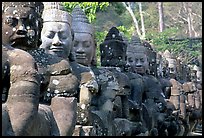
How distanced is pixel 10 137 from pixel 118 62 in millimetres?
2820

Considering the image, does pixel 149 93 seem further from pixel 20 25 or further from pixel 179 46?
pixel 179 46

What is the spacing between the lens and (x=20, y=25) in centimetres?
270

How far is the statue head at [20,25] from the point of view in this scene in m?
2.69

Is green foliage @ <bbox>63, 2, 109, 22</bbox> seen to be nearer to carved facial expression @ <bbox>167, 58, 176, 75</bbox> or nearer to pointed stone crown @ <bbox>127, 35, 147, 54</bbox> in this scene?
carved facial expression @ <bbox>167, 58, 176, 75</bbox>

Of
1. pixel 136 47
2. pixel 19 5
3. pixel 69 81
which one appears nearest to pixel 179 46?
pixel 136 47

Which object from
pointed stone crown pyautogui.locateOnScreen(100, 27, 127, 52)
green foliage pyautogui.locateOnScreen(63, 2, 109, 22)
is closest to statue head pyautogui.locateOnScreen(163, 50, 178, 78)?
green foliage pyautogui.locateOnScreen(63, 2, 109, 22)

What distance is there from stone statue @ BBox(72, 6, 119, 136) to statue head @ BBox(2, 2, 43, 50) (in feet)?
3.54

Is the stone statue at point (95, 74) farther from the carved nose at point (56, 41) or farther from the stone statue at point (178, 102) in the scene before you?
the stone statue at point (178, 102)

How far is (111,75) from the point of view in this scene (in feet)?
13.2

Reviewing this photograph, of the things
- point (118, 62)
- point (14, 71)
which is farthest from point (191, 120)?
point (14, 71)

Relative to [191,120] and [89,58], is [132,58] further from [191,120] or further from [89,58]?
[191,120]

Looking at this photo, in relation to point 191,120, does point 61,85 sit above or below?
above

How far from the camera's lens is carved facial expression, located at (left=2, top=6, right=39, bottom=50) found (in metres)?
2.69

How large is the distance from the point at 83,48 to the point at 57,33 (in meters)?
0.55
